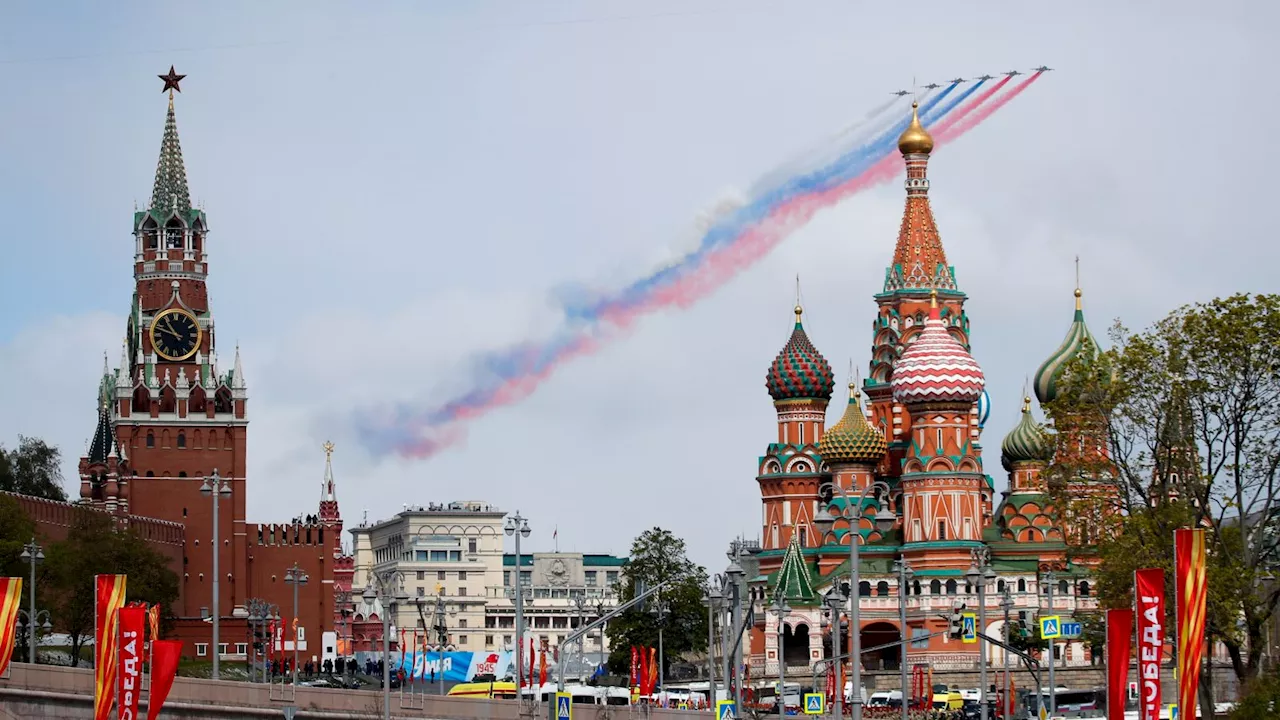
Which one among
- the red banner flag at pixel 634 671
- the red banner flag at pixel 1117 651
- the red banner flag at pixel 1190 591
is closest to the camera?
the red banner flag at pixel 1190 591

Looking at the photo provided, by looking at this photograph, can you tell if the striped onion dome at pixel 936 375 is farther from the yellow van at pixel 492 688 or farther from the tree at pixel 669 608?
the yellow van at pixel 492 688

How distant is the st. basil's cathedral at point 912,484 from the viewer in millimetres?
158500

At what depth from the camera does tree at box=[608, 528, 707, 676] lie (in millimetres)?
160500

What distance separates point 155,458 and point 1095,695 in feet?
329

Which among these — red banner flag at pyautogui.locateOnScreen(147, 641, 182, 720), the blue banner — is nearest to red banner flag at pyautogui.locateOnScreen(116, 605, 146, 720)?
red banner flag at pyautogui.locateOnScreen(147, 641, 182, 720)

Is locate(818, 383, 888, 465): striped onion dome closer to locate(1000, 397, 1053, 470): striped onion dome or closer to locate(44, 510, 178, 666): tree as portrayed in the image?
locate(1000, 397, 1053, 470): striped onion dome

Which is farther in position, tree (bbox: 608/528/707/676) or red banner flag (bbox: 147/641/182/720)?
tree (bbox: 608/528/707/676)

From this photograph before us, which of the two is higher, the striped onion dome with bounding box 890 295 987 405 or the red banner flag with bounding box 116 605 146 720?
the striped onion dome with bounding box 890 295 987 405

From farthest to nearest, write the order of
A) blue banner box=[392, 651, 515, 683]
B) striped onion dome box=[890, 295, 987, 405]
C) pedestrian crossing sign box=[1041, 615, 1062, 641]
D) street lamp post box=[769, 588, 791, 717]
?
striped onion dome box=[890, 295, 987, 405], blue banner box=[392, 651, 515, 683], street lamp post box=[769, 588, 791, 717], pedestrian crossing sign box=[1041, 615, 1062, 641]

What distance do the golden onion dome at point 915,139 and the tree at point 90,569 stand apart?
57589mm

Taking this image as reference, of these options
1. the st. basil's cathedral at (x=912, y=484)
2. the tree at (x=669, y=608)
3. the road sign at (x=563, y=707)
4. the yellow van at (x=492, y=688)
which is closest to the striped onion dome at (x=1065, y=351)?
the st. basil's cathedral at (x=912, y=484)

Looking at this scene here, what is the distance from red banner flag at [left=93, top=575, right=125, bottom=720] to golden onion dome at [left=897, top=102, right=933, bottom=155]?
4193 inches

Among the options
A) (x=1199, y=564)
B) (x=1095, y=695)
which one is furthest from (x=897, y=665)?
(x=1199, y=564)

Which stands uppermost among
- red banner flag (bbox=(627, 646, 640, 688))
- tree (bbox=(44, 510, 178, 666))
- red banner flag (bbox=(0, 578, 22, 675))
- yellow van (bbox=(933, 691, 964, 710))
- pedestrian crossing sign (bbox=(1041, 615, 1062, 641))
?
tree (bbox=(44, 510, 178, 666))
